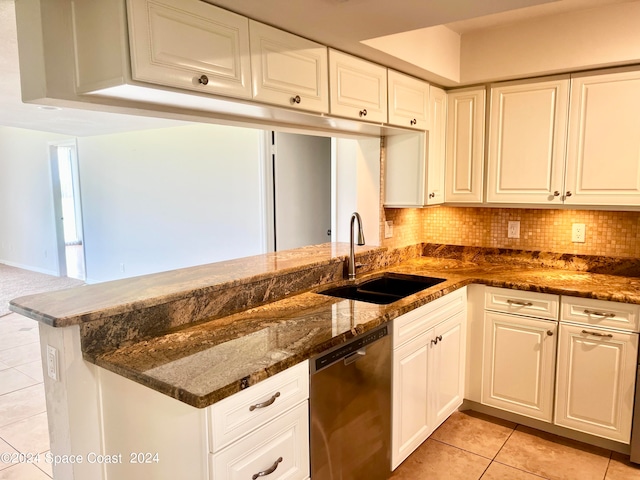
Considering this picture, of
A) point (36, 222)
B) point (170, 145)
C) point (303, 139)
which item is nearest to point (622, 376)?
point (303, 139)

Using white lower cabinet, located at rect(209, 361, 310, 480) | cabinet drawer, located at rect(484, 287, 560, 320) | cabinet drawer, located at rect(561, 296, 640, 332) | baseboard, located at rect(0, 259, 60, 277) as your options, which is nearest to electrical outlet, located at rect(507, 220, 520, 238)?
cabinet drawer, located at rect(484, 287, 560, 320)

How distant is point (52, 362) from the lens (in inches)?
61.5

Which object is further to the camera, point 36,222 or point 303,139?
point 36,222

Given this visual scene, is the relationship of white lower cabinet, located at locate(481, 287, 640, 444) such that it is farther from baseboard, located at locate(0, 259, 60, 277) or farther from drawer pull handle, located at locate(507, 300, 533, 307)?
baseboard, located at locate(0, 259, 60, 277)

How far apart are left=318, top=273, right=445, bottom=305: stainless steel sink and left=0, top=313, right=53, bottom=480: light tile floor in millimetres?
1859

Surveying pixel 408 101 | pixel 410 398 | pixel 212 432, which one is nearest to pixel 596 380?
pixel 410 398

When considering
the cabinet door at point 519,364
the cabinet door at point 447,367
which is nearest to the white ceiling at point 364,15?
the cabinet door at point 447,367

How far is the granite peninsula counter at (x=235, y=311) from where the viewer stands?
147cm

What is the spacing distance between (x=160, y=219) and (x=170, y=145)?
3.02 feet

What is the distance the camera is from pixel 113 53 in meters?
1.42

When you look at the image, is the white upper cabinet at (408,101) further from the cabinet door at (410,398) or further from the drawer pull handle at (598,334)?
the drawer pull handle at (598,334)

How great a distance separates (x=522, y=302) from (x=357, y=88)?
1.56m

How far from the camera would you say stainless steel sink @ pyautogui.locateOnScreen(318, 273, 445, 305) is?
2689 millimetres

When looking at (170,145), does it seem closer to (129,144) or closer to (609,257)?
(129,144)
